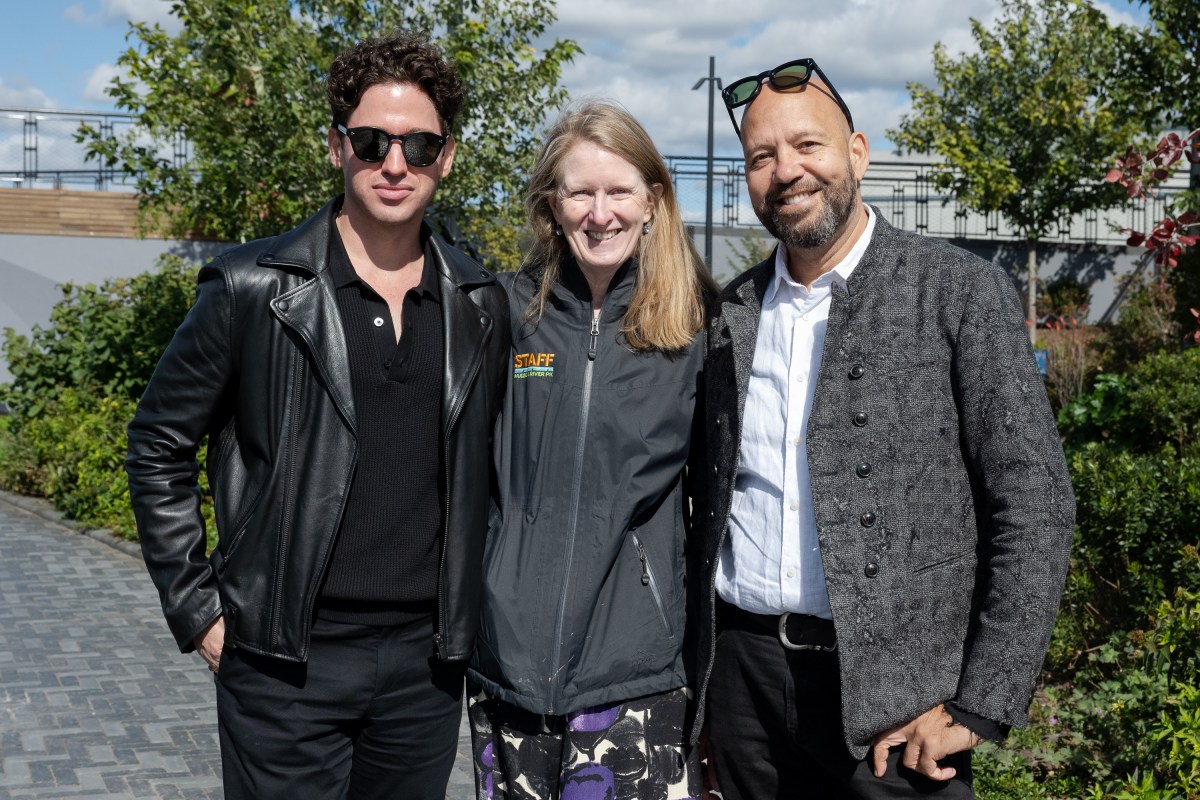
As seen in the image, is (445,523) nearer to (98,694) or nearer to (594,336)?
(594,336)

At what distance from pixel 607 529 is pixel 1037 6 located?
24452 millimetres

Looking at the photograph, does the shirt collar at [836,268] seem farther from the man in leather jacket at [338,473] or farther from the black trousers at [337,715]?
the black trousers at [337,715]

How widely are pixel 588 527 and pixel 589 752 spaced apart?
528mm

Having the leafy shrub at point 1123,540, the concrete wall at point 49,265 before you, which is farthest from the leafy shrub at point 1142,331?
the concrete wall at point 49,265

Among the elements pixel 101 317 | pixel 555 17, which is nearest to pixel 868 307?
pixel 555 17

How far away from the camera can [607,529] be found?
9.67ft

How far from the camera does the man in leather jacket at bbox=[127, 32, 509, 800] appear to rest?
2887 mm

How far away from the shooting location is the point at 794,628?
276 centimetres

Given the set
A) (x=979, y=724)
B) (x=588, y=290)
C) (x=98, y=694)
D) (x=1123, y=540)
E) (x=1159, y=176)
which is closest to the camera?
(x=979, y=724)

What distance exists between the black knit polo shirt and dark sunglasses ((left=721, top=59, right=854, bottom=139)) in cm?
90

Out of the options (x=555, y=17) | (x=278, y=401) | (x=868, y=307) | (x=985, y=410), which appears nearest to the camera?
(x=985, y=410)

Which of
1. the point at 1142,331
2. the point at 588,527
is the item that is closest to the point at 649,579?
the point at 588,527

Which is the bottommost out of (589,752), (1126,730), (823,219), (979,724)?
(1126,730)

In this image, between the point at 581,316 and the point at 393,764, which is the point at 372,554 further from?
the point at 581,316
